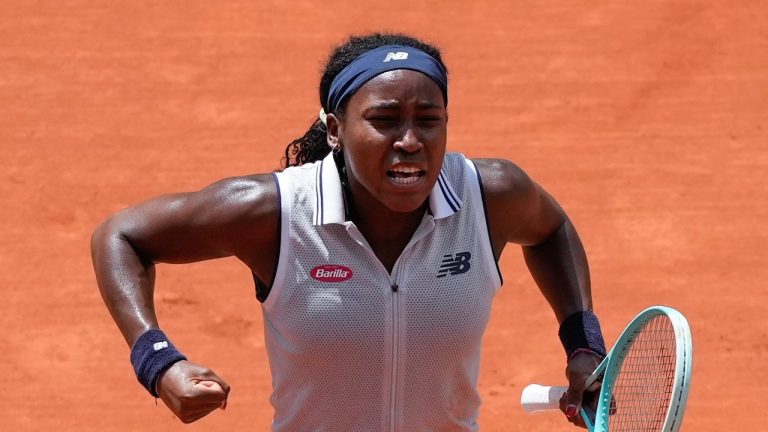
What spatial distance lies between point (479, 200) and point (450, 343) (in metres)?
0.44

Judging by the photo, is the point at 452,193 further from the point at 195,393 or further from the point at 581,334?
the point at 195,393

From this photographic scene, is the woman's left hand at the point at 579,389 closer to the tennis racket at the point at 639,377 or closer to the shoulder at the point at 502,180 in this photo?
the tennis racket at the point at 639,377

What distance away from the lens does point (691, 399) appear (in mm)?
7590

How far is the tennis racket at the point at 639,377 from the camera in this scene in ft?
13.0

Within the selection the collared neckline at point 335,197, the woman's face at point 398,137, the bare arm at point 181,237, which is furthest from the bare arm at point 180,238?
the woman's face at point 398,137

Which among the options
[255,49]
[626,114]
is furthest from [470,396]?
[255,49]

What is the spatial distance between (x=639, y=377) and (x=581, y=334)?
1.06 ft

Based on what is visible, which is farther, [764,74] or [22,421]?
[764,74]

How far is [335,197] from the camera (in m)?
3.96

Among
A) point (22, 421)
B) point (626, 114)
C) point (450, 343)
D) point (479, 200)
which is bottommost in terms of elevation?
point (22, 421)

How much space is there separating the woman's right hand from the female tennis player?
11cm

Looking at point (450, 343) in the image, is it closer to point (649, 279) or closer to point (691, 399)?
point (691, 399)

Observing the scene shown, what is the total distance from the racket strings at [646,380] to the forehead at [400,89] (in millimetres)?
924

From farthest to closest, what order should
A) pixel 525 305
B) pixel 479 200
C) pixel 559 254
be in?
pixel 525 305
pixel 559 254
pixel 479 200
